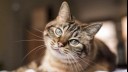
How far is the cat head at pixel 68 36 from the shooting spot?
0.52 metres

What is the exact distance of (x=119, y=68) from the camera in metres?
0.70

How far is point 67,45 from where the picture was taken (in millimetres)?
525

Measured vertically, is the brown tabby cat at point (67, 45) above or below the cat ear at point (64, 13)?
below

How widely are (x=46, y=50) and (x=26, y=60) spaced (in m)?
0.09

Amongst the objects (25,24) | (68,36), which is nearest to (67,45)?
(68,36)

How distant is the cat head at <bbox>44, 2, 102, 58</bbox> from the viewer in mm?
524

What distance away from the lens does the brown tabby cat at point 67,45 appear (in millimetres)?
526

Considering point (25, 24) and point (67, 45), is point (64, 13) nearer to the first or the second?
point (67, 45)

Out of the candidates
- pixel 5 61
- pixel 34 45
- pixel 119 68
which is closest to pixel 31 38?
pixel 34 45

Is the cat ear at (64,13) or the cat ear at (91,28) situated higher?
the cat ear at (64,13)

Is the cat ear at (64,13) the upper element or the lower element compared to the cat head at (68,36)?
upper

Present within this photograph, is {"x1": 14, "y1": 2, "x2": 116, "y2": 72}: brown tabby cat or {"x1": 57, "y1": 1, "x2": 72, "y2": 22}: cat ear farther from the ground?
{"x1": 57, "y1": 1, "x2": 72, "y2": 22}: cat ear

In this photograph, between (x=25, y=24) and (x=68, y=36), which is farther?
(x=25, y=24)

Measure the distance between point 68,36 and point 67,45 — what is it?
20 millimetres
